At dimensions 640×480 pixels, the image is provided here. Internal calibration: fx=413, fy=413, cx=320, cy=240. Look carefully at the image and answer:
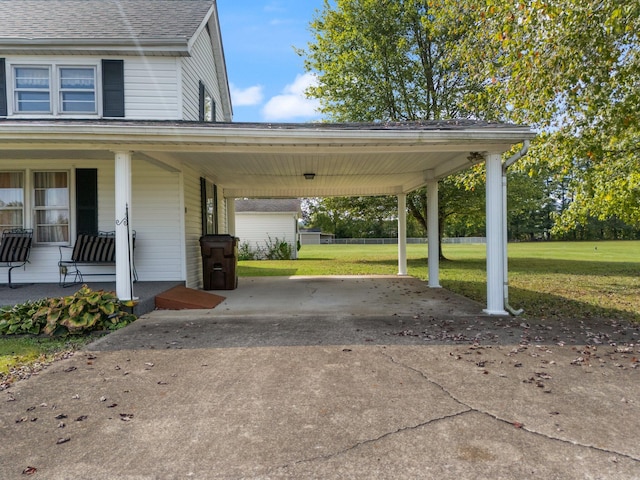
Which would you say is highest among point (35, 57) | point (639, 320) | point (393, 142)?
point (35, 57)

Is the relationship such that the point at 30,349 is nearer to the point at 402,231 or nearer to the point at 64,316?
the point at 64,316

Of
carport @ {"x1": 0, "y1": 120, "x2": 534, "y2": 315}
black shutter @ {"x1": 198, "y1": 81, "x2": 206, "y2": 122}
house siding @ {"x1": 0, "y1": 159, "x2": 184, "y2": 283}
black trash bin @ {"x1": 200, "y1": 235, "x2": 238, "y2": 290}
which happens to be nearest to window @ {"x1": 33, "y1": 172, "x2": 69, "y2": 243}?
house siding @ {"x1": 0, "y1": 159, "x2": 184, "y2": 283}

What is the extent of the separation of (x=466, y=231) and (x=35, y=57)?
58.9m

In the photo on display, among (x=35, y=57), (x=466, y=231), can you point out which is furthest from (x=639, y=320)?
(x=466, y=231)

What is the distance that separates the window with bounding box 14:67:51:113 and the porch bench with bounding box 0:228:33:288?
2635 mm

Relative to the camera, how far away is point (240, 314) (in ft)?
22.5

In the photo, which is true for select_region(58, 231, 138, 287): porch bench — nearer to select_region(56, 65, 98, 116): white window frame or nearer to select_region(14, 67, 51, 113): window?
select_region(56, 65, 98, 116): white window frame

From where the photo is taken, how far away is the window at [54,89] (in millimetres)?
8712

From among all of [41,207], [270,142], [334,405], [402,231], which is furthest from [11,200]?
[402,231]

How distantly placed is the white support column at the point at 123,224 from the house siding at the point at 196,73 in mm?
3234

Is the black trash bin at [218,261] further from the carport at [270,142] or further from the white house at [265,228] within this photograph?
the white house at [265,228]

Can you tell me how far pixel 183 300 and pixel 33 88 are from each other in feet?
19.2

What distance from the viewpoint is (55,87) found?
8.76 meters

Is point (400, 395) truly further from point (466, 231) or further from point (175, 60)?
point (466, 231)
